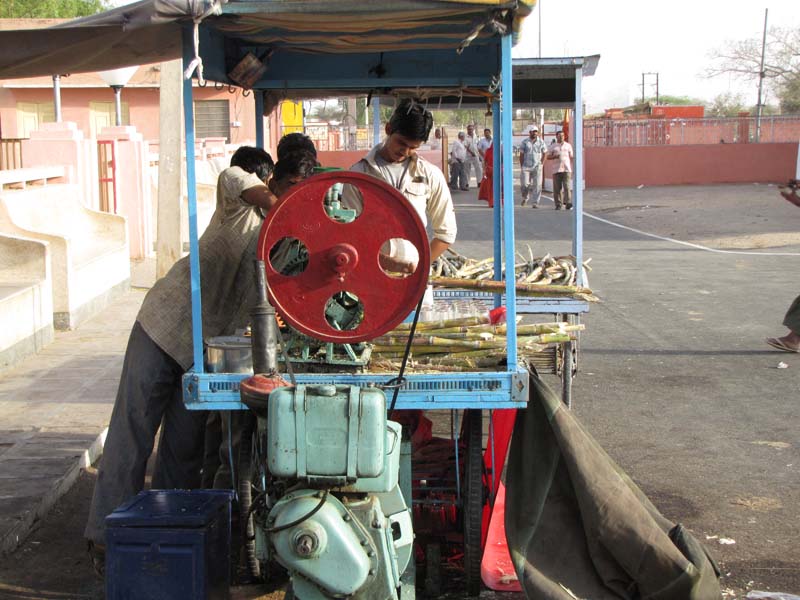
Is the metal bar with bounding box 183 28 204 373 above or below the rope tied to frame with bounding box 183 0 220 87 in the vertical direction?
below

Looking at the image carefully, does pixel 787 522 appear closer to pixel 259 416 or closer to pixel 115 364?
pixel 259 416

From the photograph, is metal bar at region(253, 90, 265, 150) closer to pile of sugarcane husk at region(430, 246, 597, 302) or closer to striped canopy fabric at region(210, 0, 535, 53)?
pile of sugarcane husk at region(430, 246, 597, 302)

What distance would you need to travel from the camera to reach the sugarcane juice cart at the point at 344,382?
3.41m

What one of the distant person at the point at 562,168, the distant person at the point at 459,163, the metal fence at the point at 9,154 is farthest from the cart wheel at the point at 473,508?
the distant person at the point at 459,163

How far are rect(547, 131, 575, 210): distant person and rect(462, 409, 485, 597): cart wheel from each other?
68.6ft

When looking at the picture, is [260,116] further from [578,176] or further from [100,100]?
[100,100]

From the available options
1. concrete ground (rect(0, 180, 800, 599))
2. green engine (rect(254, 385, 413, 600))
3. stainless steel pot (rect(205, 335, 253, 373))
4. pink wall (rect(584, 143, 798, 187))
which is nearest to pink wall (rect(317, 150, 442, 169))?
pink wall (rect(584, 143, 798, 187))

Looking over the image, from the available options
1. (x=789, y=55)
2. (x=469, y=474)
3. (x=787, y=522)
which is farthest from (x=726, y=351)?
(x=789, y=55)

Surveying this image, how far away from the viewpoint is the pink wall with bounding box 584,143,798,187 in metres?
35.4

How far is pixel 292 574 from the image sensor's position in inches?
140

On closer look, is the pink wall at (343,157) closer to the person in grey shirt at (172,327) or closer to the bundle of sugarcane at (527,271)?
the bundle of sugarcane at (527,271)

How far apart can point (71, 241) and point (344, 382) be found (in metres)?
7.96

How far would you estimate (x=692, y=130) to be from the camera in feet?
119

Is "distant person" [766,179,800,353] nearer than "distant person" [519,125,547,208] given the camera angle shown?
Yes
